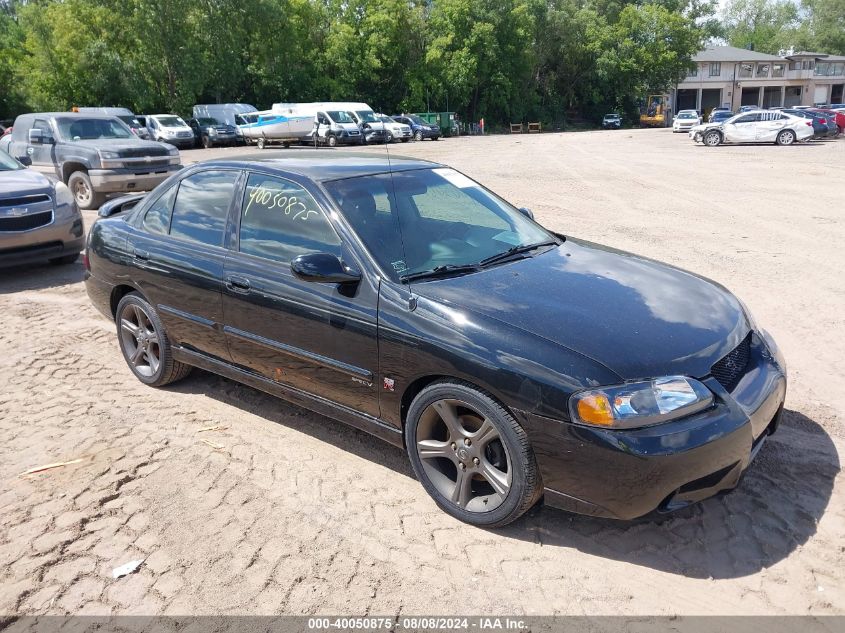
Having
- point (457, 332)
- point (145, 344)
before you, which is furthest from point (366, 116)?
point (457, 332)

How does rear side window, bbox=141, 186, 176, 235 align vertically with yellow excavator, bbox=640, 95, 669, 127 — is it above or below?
above

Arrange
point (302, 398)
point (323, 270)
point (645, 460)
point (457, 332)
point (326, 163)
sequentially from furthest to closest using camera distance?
point (326, 163), point (302, 398), point (323, 270), point (457, 332), point (645, 460)

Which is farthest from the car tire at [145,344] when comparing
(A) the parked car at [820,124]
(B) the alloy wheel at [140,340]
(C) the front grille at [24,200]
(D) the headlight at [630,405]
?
(A) the parked car at [820,124]

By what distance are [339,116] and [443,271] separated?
117 feet

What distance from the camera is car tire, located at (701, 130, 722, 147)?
102 feet

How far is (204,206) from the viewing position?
14.8 feet

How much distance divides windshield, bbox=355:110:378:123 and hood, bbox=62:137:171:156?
25.8 meters

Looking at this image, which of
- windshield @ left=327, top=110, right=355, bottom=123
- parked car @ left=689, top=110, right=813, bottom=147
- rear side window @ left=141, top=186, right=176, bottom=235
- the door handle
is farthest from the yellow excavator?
the door handle

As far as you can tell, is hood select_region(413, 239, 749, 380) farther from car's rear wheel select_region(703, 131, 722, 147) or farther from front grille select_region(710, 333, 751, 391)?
car's rear wheel select_region(703, 131, 722, 147)

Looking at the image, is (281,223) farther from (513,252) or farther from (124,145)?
(124,145)

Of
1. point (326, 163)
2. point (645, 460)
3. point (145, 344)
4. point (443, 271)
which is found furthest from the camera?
point (145, 344)

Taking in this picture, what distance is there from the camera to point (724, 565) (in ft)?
9.73

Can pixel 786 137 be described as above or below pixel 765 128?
below

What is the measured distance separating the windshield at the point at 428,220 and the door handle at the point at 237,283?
75 centimetres
